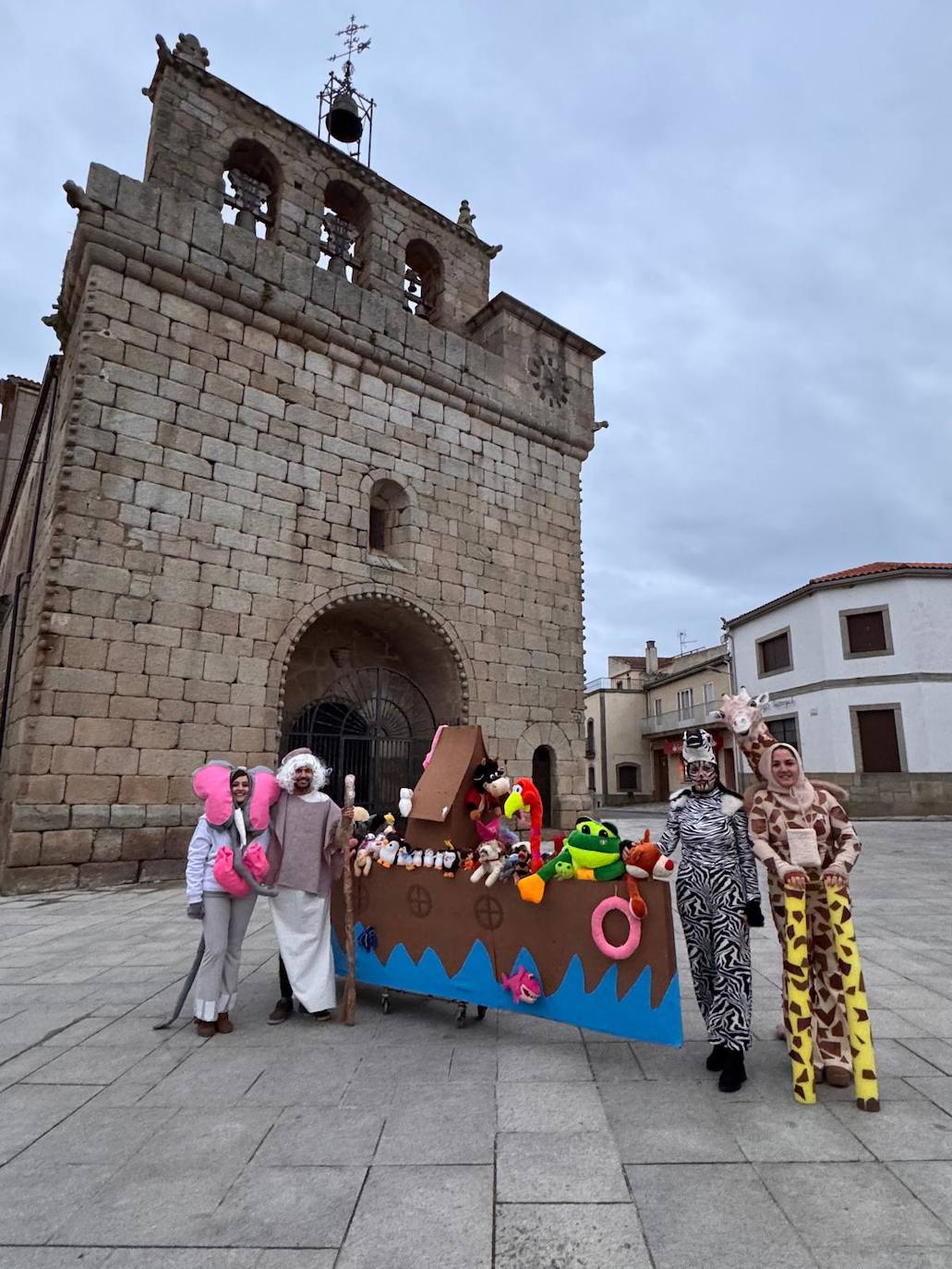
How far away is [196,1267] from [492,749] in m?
8.63

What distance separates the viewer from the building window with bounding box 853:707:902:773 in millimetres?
20031

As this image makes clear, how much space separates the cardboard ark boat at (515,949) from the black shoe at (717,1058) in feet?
0.68

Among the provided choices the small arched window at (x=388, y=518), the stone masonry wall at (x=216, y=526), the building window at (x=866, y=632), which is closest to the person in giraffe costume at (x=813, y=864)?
the stone masonry wall at (x=216, y=526)

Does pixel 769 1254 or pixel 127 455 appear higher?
pixel 127 455

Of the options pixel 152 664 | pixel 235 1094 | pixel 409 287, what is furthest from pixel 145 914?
pixel 409 287

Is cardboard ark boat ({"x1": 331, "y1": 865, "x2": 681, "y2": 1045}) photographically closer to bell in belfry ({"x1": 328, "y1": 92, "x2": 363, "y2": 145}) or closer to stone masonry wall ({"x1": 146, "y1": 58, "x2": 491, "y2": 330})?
stone masonry wall ({"x1": 146, "y1": 58, "x2": 491, "y2": 330})

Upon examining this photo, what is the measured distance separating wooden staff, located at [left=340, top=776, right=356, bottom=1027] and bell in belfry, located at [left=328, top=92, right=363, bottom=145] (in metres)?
13.3

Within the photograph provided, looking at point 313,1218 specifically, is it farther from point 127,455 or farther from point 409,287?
point 409,287

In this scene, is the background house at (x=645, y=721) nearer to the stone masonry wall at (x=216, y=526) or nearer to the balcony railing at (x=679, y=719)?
the balcony railing at (x=679, y=719)

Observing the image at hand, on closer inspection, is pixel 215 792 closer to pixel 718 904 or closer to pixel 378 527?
pixel 718 904

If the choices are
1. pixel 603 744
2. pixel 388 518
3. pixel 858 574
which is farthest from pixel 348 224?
pixel 603 744

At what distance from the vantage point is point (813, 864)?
3014 mm

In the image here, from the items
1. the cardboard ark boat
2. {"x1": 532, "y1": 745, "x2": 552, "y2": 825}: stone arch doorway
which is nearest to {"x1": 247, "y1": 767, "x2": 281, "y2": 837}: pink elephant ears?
the cardboard ark boat

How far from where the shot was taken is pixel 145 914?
241 inches
